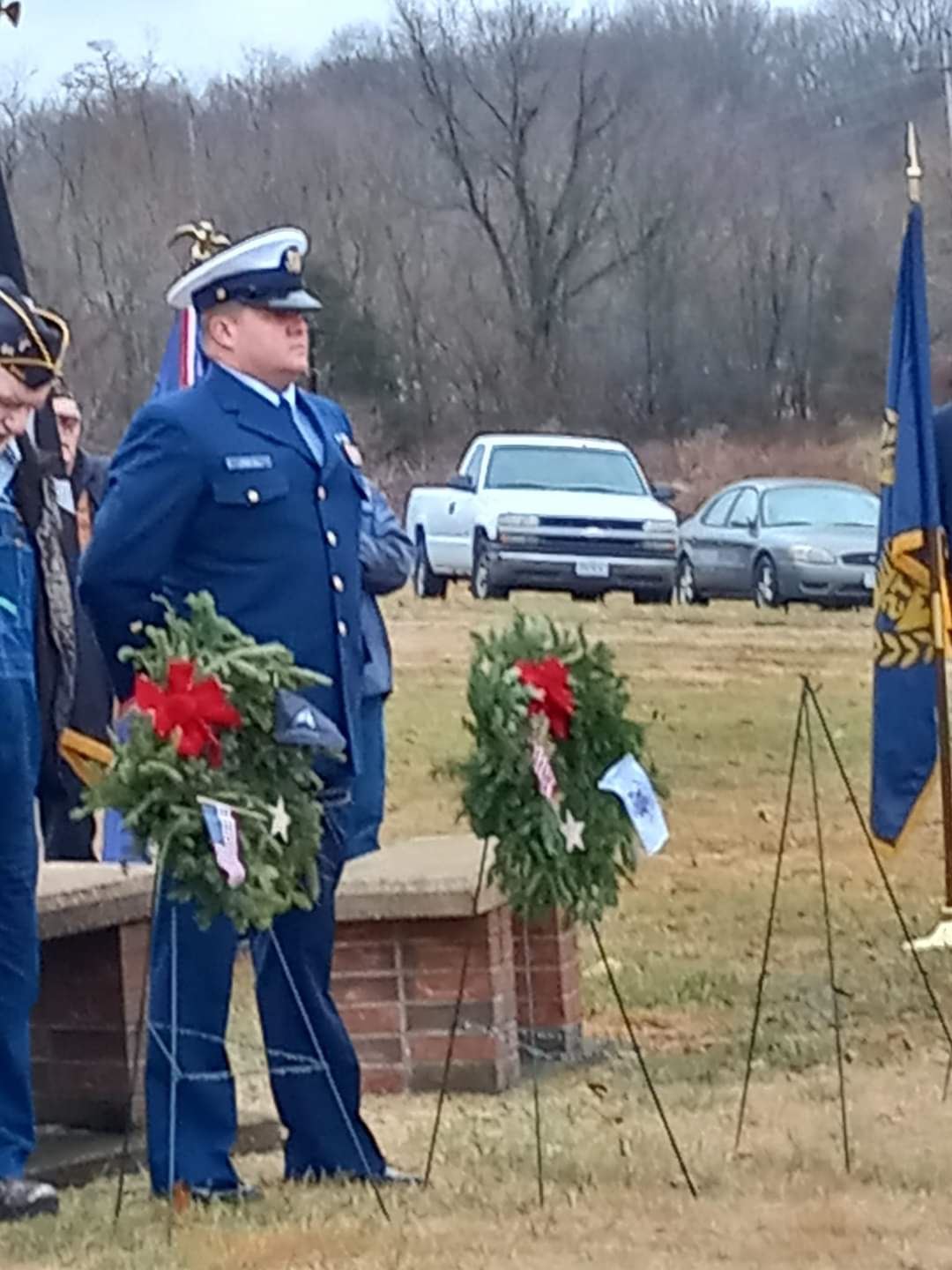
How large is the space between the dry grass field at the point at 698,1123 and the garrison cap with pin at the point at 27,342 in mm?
1536

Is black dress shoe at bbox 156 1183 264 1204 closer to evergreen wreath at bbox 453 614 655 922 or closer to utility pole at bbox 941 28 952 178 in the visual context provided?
evergreen wreath at bbox 453 614 655 922

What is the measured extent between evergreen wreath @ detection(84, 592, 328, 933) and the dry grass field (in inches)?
23.9

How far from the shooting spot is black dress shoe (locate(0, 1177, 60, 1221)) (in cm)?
488

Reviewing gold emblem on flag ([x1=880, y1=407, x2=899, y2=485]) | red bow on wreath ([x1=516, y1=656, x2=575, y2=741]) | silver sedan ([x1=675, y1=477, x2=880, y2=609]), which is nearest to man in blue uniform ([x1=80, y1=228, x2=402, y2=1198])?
red bow on wreath ([x1=516, y1=656, x2=575, y2=741])

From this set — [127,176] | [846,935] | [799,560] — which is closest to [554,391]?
[127,176]

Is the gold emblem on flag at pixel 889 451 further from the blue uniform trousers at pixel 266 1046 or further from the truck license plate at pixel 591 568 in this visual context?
the truck license plate at pixel 591 568

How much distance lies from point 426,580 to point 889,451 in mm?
14789

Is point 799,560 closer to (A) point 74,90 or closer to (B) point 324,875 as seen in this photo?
(B) point 324,875

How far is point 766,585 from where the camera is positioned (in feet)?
71.6

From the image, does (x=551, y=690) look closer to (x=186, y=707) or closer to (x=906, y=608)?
(x=186, y=707)

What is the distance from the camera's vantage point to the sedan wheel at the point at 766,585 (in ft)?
71.2

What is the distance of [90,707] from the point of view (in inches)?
292

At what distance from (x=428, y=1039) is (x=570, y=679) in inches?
64.2

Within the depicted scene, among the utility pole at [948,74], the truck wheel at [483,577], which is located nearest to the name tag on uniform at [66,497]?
the truck wheel at [483,577]
